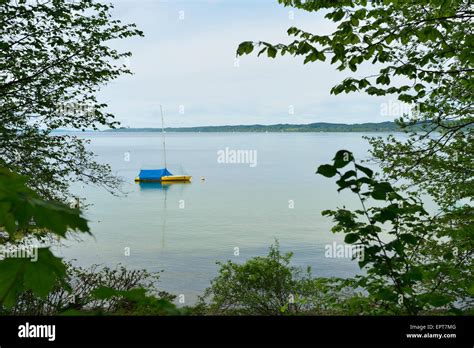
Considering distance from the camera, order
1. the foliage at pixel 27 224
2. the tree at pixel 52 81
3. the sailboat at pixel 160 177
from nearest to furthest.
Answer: the foliage at pixel 27 224 < the tree at pixel 52 81 < the sailboat at pixel 160 177

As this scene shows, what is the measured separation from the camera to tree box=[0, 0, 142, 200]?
1091cm

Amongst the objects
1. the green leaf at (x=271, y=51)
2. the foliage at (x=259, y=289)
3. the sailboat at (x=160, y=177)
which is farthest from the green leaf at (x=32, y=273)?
the sailboat at (x=160, y=177)

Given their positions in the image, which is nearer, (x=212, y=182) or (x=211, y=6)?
(x=211, y=6)

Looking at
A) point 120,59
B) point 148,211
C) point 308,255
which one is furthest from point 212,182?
point 120,59

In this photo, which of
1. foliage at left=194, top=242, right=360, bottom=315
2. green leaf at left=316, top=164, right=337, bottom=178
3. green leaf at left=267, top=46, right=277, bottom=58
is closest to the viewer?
green leaf at left=316, top=164, right=337, bottom=178

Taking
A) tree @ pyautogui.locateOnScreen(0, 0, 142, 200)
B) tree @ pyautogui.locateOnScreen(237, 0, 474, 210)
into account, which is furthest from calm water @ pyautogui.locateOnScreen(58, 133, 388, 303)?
tree @ pyautogui.locateOnScreen(237, 0, 474, 210)

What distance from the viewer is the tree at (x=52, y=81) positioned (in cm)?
1091

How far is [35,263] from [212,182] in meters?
80.0

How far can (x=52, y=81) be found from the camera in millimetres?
11508

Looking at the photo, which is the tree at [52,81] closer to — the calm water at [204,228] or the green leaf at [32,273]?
the calm water at [204,228]

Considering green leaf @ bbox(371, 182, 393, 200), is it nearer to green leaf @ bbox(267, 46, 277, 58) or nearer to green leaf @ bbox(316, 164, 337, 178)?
green leaf @ bbox(316, 164, 337, 178)
